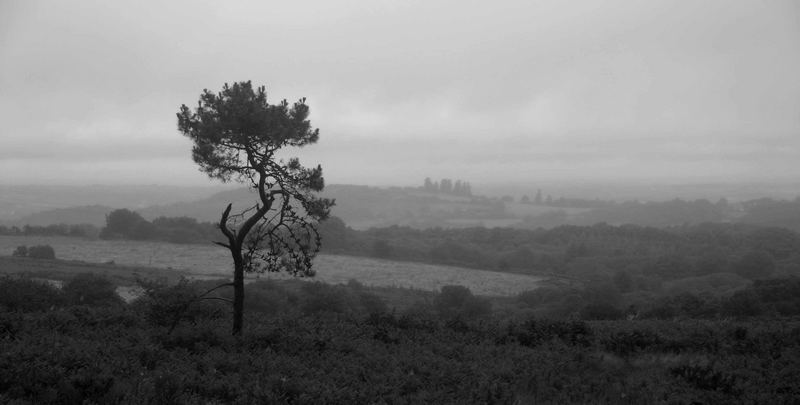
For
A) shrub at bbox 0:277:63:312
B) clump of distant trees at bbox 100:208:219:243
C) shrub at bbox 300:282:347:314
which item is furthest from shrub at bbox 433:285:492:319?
clump of distant trees at bbox 100:208:219:243

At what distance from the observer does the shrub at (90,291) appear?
15609 mm

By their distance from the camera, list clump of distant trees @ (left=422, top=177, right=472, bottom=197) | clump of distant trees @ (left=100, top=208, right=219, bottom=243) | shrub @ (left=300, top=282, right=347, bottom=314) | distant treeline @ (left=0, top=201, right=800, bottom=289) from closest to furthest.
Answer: shrub @ (left=300, top=282, right=347, bottom=314) < distant treeline @ (left=0, top=201, right=800, bottom=289) < clump of distant trees @ (left=100, top=208, right=219, bottom=243) < clump of distant trees @ (left=422, top=177, right=472, bottom=197)

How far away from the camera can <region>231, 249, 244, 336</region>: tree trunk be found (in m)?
8.58

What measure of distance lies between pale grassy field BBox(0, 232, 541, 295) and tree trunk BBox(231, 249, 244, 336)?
2060 cm

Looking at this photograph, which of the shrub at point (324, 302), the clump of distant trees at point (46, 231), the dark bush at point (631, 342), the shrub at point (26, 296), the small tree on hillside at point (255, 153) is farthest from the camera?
the clump of distant trees at point (46, 231)

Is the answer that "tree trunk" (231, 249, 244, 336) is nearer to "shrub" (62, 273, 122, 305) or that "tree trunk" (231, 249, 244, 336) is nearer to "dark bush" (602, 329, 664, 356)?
"dark bush" (602, 329, 664, 356)

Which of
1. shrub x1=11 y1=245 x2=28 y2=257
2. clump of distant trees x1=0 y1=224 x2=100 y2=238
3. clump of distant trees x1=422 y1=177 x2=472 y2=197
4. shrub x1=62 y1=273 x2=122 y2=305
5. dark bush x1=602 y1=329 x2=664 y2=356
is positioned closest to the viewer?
dark bush x1=602 y1=329 x2=664 y2=356

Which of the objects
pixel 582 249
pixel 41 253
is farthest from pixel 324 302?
pixel 582 249

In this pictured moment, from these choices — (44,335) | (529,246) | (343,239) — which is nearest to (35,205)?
(343,239)

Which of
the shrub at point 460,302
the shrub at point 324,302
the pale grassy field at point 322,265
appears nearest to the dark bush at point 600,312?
the shrub at point 460,302

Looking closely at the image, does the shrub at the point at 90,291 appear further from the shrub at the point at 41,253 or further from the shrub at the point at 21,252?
the shrub at the point at 21,252

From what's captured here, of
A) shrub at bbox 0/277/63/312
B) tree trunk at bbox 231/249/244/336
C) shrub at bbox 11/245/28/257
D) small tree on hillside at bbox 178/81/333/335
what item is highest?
small tree on hillside at bbox 178/81/333/335

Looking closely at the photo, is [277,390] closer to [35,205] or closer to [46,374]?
[46,374]

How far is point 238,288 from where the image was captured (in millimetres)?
8953
